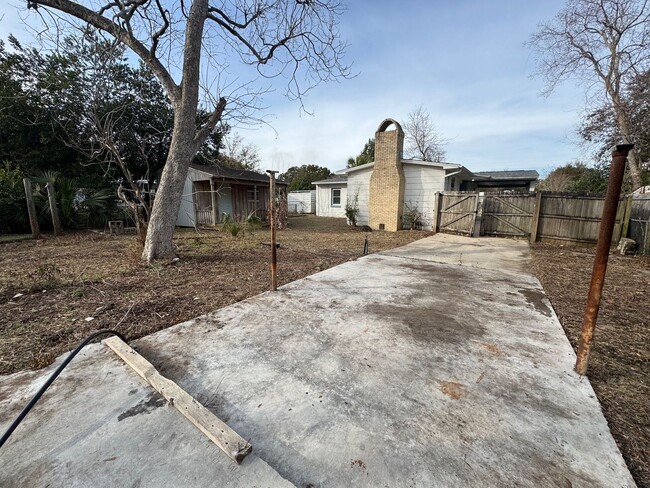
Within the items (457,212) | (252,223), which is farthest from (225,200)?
(457,212)

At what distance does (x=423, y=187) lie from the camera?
12.3 metres

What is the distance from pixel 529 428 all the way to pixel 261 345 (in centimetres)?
201

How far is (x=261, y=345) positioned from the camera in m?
2.54

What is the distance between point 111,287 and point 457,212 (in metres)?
10.6

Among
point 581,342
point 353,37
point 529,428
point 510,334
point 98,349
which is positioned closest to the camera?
point 529,428

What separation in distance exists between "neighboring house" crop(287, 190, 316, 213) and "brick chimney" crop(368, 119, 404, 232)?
36.7ft

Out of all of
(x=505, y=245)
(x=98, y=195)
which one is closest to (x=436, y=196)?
(x=505, y=245)

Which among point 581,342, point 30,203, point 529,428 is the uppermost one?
point 30,203

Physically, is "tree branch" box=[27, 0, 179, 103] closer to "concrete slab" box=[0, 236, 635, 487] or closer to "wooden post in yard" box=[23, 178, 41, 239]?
"concrete slab" box=[0, 236, 635, 487]

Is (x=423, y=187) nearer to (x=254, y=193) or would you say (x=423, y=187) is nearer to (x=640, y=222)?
(x=640, y=222)

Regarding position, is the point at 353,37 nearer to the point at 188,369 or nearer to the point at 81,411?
the point at 188,369

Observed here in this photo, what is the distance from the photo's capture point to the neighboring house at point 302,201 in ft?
76.9

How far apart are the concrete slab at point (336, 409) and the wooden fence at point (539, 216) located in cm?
692

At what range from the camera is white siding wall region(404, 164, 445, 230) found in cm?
1192
